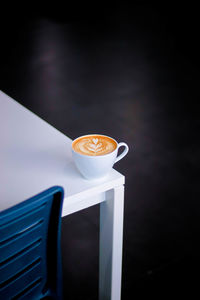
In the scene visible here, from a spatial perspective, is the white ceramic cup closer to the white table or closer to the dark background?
the white table

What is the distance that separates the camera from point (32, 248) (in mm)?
856

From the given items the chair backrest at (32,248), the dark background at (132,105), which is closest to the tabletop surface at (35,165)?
the chair backrest at (32,248)

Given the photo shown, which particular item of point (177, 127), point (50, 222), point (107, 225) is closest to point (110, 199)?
point (107, 225)

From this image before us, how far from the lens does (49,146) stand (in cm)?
114

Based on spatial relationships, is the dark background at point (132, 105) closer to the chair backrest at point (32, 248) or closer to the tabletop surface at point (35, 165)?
the chair backrest at point (32, 248)

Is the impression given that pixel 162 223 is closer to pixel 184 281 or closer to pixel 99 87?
pixel 184 281

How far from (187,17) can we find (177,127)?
3.41 metres

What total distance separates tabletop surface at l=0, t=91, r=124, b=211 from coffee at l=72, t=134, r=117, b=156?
6 cm

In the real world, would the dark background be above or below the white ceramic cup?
below

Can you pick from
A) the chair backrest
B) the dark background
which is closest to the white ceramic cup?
the chair backrest

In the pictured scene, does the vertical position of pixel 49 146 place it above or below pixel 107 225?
above

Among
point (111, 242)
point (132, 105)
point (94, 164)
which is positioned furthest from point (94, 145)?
point (132, 105)

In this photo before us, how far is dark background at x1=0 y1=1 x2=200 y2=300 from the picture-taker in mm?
1735

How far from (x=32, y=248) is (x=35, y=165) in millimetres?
267
